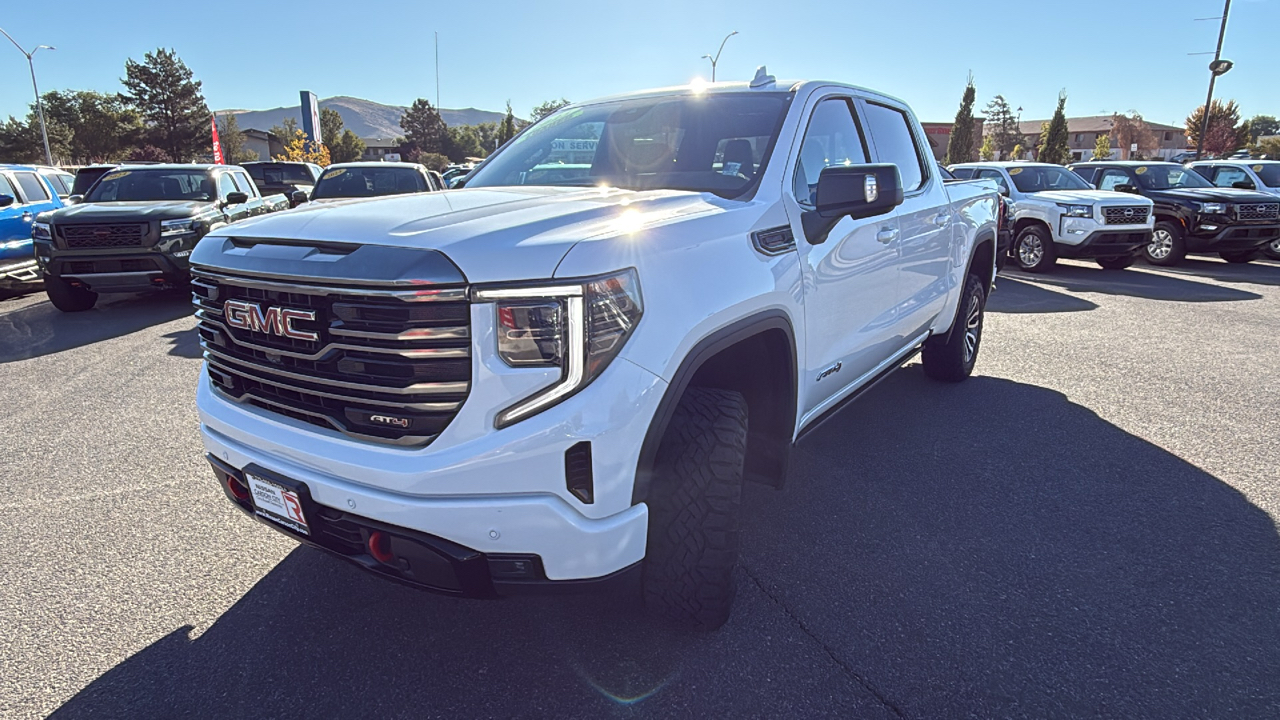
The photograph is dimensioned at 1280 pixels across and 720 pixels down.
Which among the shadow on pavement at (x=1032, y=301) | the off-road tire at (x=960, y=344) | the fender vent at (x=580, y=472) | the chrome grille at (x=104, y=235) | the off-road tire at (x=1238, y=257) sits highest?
the chrome grille at (x=104, y=235)

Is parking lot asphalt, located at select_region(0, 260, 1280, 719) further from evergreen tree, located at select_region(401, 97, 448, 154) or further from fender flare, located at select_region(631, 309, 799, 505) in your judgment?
evergreen tree, located at select_region(401, 97, 448, 154)

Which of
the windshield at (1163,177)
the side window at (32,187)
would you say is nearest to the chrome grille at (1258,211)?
the windshield at (1163,177)

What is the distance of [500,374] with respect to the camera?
1.87m

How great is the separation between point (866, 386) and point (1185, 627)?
1642 millimetres

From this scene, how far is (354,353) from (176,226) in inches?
309

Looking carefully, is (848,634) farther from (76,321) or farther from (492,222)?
(76,321)

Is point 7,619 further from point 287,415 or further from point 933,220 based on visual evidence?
point 933,220

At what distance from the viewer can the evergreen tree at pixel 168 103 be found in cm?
6650

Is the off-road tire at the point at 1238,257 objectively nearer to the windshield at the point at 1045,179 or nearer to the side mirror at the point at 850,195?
the windshield at the point at 1045,179

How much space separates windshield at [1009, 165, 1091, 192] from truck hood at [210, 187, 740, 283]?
12504mm

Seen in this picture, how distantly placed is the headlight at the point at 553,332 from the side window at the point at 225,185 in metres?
9.60

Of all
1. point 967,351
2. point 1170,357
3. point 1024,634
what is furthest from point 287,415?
point 1170,357

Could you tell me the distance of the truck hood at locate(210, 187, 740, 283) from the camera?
1.88 meters

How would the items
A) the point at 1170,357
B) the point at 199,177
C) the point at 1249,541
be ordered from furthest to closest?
the point at 199,177, the point at 1170,357, the point at 1249,541
